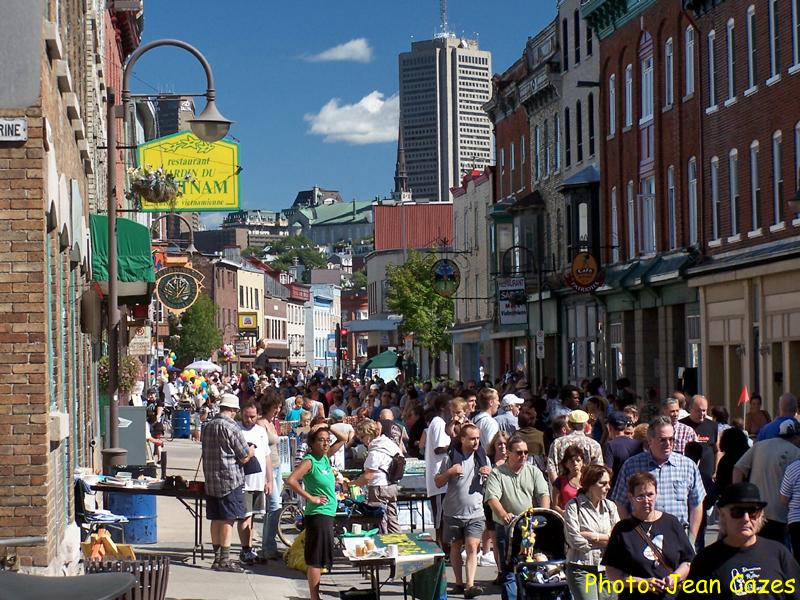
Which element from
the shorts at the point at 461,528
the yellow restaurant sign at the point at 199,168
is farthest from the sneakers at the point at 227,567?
the yellow restaurant sign at the point at 199,168

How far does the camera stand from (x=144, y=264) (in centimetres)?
2266

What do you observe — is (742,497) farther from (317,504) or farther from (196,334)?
(196,334)

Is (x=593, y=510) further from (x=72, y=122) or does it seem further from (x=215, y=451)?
(x=72, y=122)

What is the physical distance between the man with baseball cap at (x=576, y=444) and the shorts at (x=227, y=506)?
3596 mm

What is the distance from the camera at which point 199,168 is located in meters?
26.3

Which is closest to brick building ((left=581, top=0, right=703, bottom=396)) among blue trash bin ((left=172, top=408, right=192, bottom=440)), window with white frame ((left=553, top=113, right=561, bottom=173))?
window with white frame ((left=553, top=113, right=561, bottom=173))

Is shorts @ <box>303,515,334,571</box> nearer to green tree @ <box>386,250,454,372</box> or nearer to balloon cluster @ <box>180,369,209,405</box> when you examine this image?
balloon cluster @ <box>180,369,209,405</box>

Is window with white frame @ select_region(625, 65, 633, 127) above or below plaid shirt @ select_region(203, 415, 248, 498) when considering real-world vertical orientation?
above

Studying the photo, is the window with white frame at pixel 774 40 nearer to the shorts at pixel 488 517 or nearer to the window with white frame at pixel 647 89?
the window with white frame at pixel 647 89

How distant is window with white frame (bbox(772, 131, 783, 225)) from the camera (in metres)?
29.4

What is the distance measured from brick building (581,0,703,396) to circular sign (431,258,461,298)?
1222 centimetres

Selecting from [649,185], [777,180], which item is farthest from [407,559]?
[649,185]

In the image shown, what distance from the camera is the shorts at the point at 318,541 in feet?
44.3

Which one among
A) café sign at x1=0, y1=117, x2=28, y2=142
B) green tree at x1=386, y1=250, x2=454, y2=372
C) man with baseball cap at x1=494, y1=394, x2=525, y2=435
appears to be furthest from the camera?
green tree at x1=386, y1=250, x2=454, y2=372
